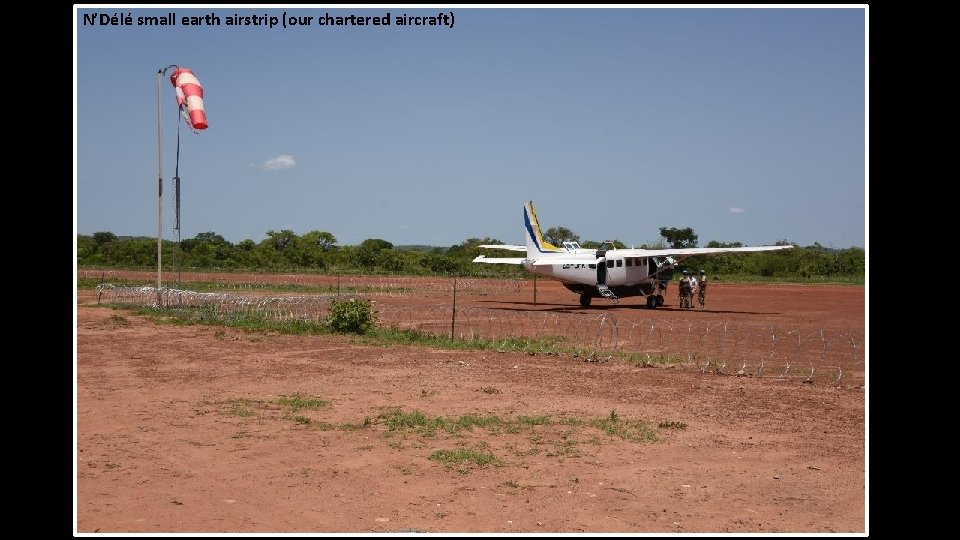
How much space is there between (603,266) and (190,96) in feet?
55.1

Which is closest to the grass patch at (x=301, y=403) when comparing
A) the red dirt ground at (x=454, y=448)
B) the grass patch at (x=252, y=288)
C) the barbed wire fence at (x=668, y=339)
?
the red dirt ground at (x=454, y=448)

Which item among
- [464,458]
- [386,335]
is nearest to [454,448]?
[464,458]

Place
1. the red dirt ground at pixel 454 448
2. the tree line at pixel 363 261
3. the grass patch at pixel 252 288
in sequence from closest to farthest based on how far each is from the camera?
the red dirt ground at pixel 454 448 → the grass patch at pixel 252 288 → the tree line at pixel 363 261

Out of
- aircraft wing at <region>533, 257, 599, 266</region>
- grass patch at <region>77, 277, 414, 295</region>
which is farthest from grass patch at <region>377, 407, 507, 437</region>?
grass patch at <region>77, 277, 414, 295</region>

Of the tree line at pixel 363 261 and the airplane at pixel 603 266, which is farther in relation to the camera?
the tree line at pixel 363 261

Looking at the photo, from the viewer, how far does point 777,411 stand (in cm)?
1155

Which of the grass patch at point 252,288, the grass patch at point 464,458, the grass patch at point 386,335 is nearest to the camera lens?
the grass patch at point 464,458

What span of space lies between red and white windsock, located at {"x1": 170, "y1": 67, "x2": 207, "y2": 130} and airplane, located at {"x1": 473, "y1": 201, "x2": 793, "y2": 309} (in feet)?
48.3

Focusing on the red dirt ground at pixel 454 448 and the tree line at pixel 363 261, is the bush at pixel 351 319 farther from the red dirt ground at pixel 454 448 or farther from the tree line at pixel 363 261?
the tree line at pixel 363 261

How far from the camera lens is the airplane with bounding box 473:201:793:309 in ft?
105

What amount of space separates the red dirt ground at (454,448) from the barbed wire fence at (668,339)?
1.30 meters

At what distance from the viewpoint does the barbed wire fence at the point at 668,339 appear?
16.1m

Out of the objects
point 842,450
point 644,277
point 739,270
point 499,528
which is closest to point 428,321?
point 644,277

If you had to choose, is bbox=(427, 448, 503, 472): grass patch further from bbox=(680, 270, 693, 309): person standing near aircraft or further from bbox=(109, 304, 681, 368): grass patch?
bbox=(680, 270, 693, 309): person standing near aircraft
